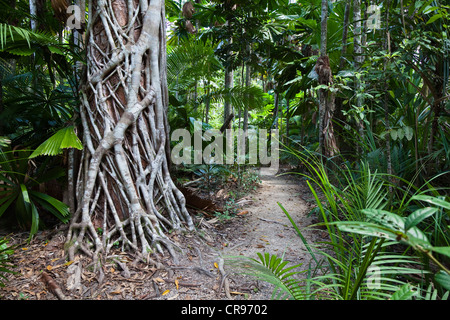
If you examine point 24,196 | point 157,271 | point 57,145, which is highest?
point 57,145

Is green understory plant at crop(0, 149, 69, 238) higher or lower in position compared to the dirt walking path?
higher

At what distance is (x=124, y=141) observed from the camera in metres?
2.49

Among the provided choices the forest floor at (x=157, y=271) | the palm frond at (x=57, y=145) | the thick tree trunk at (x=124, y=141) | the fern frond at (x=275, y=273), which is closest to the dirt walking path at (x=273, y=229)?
the forest floor at (x=157, y=271)

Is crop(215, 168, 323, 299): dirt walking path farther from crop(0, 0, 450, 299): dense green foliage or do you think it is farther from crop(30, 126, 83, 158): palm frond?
crop(30, 126, 83, 158): palm frond

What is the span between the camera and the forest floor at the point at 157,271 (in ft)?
5.91

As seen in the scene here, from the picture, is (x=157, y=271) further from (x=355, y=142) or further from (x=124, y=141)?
(x=355, y=142)

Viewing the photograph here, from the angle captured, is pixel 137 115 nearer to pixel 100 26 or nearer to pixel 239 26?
pixel 100 26

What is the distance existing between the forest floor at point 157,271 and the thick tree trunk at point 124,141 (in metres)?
0.15

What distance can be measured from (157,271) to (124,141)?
3.71 ft

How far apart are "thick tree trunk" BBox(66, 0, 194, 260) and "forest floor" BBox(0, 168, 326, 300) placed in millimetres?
151

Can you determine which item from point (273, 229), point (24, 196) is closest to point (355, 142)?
point (273, 229)

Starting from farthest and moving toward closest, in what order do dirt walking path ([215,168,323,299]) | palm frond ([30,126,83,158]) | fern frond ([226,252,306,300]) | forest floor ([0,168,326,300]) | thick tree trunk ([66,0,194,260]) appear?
dirt walking path ([215,168,323,299]) → thick tree trunk ([66,0,194,260]) → palm frond ([30,126,83,158]) → forest floor ([0,168,326,300]) → fern frond ([226,252,306,300])

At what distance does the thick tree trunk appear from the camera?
2.34m

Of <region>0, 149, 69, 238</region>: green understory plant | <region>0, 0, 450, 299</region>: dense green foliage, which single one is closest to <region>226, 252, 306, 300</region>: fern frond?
<region>0, 0, 450, 299</region>: dense green foliage
